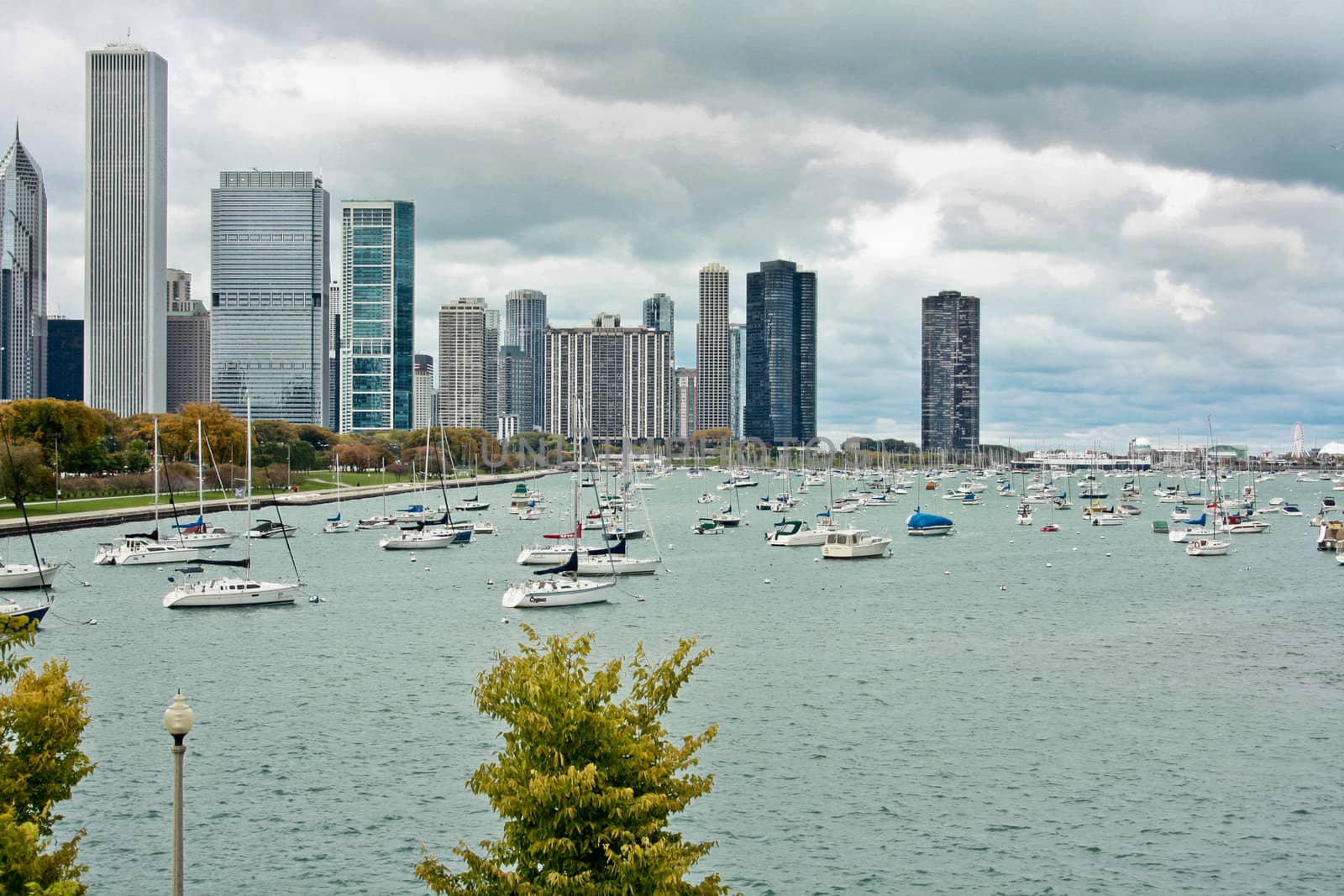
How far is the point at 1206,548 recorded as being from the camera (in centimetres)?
12331

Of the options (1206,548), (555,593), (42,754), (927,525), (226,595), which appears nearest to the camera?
(42,754)

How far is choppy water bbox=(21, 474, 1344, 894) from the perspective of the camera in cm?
3397

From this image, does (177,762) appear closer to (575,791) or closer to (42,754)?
(575,791)

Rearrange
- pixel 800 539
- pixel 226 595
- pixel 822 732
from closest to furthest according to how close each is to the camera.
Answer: pixel 822 732 < pixel 226 595 < pixel 800 539

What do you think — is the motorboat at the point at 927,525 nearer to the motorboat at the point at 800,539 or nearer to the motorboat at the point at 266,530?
the motorboat at the point at 800,539

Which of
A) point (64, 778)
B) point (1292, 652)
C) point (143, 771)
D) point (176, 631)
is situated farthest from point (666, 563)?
point (64, 778)

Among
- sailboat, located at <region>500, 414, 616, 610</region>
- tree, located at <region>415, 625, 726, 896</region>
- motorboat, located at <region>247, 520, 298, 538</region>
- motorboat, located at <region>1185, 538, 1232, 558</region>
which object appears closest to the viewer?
tree, located at <region>415, 625, 726, 896</region>

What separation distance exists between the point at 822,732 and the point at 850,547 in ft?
231

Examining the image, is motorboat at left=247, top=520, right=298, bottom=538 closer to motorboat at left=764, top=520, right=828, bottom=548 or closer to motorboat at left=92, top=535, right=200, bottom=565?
motorboat at left=92, top=535, right=200, bottom=565

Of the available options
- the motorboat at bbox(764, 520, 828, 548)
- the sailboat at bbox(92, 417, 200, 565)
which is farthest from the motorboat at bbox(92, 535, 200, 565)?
the motorboat at bbox(764, 520, 828, 548)

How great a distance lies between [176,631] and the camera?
71375 mm

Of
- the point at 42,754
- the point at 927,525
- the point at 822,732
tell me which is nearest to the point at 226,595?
the point at 822,732

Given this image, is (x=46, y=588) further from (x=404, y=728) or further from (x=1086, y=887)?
(x=1086, y=887)

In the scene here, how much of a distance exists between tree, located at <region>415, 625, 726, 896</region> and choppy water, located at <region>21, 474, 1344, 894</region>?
15.1 meters
